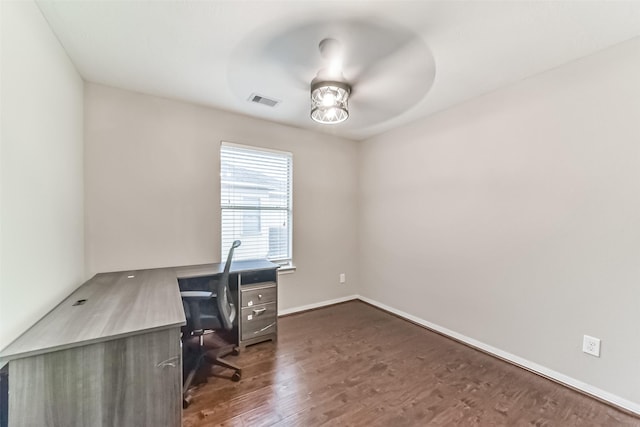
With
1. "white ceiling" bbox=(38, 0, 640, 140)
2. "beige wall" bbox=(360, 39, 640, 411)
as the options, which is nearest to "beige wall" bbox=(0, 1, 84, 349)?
"white ceiling" bbox=(38, 0, 640, 140)

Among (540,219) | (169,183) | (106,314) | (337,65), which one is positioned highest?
(337,65)

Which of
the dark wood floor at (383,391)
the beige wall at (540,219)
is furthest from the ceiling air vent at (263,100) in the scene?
the dark wood floor at (383,391)

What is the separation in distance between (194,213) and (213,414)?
6.07 ft

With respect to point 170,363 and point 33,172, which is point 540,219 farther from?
point 33,172

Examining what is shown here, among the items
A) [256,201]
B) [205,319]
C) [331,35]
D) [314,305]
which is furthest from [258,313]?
[331,35]

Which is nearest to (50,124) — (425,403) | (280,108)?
(280,108)

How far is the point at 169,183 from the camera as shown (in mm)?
2707

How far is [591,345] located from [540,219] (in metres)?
0.95

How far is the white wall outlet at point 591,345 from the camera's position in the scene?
1.88 meters

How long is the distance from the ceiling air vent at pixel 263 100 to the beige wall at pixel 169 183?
0.48 meters

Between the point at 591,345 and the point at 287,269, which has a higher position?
the point at 287,269

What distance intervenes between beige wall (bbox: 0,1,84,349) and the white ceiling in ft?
1.00

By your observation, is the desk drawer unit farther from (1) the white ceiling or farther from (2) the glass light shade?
(1) the white ceiling

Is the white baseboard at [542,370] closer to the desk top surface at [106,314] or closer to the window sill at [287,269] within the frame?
the window sill at [287,269]
